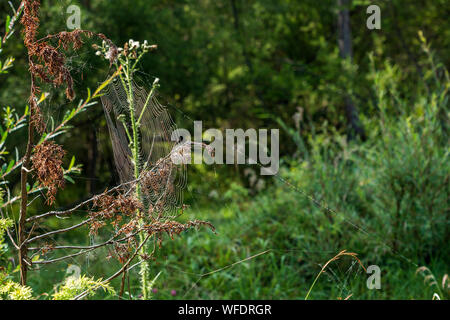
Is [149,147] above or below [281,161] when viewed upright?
above

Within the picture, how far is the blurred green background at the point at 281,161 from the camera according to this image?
286 centimetres

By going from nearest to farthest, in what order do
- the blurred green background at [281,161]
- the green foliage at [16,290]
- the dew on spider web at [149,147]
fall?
1. the green foliage at [16,290]
2. the dew on spider web at [149,147]
3. the blurred green background at [281,161]

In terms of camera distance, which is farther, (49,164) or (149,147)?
(149,147)

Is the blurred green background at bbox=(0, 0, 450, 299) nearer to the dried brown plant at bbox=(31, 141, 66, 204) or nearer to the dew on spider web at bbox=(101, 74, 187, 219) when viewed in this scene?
the dew on spider web at bbox=(101, 74, 187, 219)

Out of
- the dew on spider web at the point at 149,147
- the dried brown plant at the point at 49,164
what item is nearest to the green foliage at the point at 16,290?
the dried brown plant at the point at 49,164

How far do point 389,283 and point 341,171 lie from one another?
2.98ft

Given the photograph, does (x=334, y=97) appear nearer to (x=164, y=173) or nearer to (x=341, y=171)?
(x=341, y=171)

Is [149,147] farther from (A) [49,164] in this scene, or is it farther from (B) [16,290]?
(B) [16,290]

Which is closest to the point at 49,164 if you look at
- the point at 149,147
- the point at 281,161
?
the point at 149,147

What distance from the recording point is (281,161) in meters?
4.48

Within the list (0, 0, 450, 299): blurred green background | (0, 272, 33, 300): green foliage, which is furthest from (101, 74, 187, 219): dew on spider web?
(0, 272, 33, 300): green foliage

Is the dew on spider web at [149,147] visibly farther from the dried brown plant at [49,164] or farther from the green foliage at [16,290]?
the green foliage at [16,290]

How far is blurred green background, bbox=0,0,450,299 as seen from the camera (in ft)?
9.39

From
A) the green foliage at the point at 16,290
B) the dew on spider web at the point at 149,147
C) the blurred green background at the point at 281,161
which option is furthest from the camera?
the blurred green background at the point at 281,161
